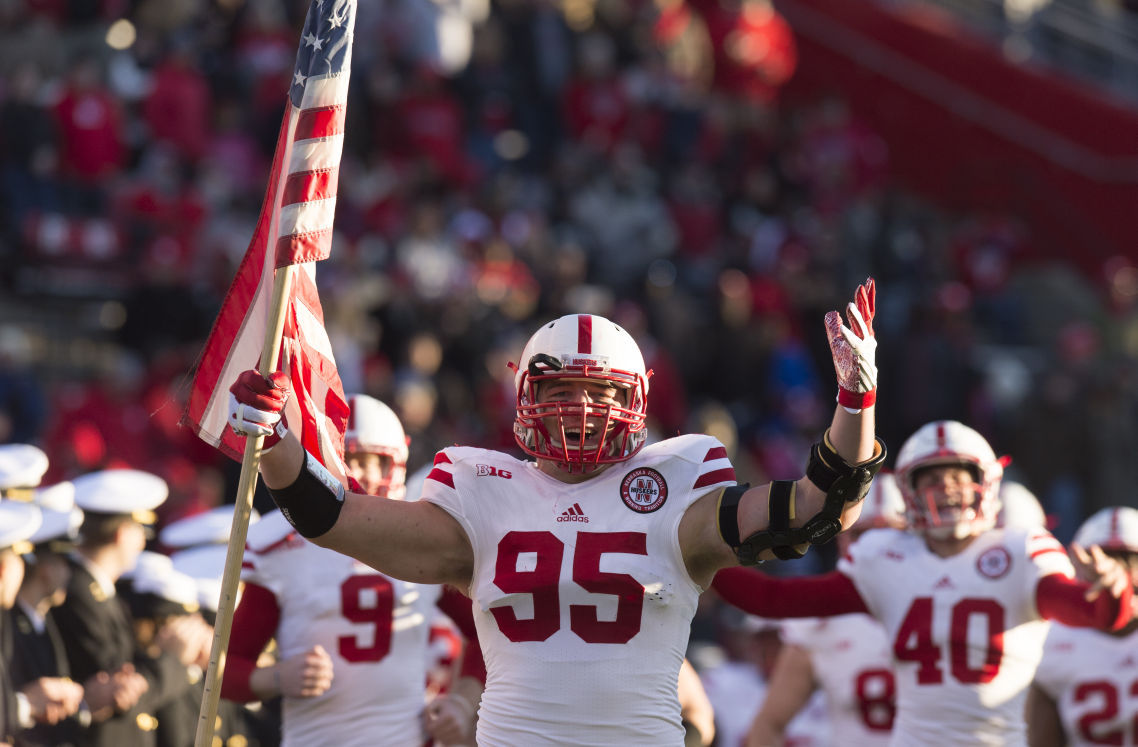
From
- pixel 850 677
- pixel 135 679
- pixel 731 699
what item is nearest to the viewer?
pixel 135 679

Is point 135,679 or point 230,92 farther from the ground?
point 230,92

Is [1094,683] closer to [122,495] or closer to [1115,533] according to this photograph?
[1115,533]

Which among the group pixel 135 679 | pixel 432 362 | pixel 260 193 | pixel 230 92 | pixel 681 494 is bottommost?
pixel 135 679

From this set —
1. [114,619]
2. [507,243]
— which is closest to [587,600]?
[114,619]

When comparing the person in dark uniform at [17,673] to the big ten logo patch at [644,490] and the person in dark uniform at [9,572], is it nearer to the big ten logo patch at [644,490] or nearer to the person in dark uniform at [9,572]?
the person in dark uniform at [9,572]

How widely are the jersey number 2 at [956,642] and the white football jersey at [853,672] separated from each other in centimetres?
92

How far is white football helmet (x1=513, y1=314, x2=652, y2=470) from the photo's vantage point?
4742 mm

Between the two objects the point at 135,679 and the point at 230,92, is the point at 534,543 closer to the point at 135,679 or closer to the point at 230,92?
the point at 135,679

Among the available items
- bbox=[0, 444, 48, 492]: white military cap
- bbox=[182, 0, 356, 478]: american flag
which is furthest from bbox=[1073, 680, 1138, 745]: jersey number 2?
bbox=[0, 444, 48, 492]: white military cap

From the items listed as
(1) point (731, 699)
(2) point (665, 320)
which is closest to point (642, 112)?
(2) point (665, 320)

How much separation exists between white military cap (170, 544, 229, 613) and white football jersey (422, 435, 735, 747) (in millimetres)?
2547

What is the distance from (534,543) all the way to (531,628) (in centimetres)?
22

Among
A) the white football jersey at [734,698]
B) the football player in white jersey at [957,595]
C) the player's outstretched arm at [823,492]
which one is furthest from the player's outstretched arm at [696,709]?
the white football jersey at [734,698]

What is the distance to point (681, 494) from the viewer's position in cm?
469
